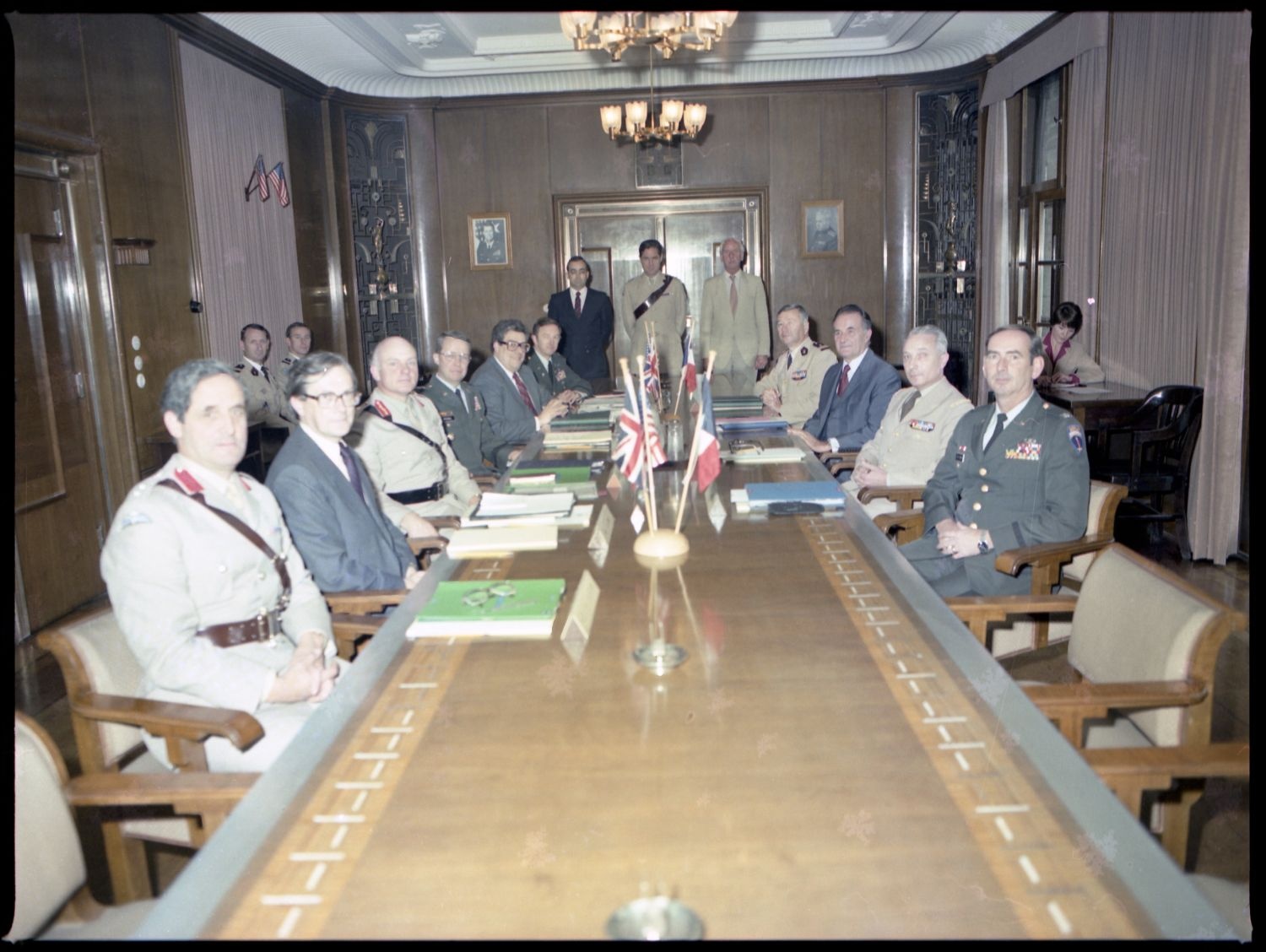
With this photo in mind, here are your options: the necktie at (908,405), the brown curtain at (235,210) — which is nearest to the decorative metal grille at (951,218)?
the necktie at (908,405)

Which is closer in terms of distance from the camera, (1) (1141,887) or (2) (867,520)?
(1) (1141,887)

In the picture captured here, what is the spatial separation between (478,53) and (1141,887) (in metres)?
8.17

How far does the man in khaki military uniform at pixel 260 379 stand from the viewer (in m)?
6.21

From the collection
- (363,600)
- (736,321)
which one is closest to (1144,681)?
(363,600)

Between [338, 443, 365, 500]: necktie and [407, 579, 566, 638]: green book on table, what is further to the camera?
[338, 443, 365, 500]: necktie

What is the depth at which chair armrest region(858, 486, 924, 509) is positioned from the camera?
138 inches

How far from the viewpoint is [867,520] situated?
8.67 feet

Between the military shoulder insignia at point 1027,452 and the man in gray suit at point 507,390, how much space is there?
98.3 inches

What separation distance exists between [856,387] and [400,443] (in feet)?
7.33

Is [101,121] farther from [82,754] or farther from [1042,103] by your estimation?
[1042,103]

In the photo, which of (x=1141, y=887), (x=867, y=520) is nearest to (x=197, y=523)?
(x=867, y=520)

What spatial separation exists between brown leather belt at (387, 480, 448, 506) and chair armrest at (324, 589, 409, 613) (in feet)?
4.08

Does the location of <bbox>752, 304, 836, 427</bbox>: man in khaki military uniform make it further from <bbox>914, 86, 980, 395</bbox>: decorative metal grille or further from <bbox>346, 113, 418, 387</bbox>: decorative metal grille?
<bbox>346, 113, 418, 387</bbox>: decorative metal grille

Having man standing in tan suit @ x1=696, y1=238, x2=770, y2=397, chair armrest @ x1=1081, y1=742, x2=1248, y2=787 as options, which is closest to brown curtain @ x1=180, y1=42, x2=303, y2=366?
man standing in tan suit @ x1=696, y1=238, x2=770, y2=397
